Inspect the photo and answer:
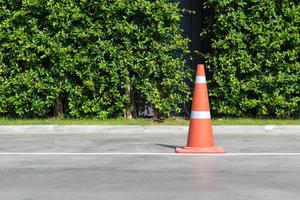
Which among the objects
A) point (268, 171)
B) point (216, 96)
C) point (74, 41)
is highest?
point (74, 41)

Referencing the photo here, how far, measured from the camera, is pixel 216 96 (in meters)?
16.0

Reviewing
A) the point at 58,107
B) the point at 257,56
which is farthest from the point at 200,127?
the point at 58,107

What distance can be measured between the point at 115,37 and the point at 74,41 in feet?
2.61

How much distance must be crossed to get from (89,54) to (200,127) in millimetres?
5301

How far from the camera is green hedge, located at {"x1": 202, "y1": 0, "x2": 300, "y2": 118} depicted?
1557 centimetres

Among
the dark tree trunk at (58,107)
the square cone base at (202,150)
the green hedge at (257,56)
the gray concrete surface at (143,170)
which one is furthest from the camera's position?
the dark tree trunk at (58,107)

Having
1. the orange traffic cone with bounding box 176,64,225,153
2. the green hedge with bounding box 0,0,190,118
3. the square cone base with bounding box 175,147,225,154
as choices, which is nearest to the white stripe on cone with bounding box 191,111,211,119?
the orange traffic cone with bounding box 176,64,225,153

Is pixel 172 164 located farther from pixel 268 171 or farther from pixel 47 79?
pixel 47 79

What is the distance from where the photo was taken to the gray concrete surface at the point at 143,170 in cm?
773

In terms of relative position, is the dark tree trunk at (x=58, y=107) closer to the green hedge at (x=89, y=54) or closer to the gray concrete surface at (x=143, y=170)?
the green hedge at (x=89, y=54)

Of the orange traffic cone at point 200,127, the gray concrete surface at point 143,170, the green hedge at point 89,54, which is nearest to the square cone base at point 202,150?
the orange traffic cone at point 200,127

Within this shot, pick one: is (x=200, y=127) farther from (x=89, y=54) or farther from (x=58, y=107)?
(x=58, y=107)

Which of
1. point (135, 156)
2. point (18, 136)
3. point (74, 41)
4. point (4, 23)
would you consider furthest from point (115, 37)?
point (135, 156)

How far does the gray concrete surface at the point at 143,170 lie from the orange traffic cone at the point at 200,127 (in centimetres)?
35
